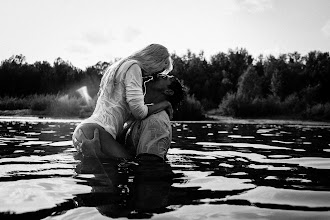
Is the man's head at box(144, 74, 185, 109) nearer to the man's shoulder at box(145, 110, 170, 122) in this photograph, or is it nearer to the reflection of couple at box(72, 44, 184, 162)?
the reflection of couple at box(72, 44, 184, 162)

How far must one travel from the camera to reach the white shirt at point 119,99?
351 centimetres

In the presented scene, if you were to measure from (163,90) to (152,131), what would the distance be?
0.60 metres

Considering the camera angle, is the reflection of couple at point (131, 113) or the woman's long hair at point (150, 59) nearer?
the reflection of couple at point (131, 113)

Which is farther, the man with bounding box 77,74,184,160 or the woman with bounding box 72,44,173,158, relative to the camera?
the man with bounding box 77,74,184,160

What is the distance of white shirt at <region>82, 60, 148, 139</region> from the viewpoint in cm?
351

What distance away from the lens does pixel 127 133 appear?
12.7ft

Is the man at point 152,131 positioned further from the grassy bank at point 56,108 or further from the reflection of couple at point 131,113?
the grassy bank at point 56,108

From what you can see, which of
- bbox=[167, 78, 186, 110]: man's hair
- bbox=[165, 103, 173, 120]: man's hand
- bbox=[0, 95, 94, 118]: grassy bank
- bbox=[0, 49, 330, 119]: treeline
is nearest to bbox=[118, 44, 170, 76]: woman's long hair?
bbox=[167, 78, 186, 110]: man's hair

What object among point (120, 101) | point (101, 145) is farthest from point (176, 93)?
point (101, 145)

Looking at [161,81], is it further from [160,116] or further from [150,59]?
[160,116]

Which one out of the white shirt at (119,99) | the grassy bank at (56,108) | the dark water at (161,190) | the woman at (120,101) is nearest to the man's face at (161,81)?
the woman at (120,101)

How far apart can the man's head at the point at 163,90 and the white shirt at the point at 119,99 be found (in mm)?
396

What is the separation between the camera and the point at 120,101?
3.65 meters

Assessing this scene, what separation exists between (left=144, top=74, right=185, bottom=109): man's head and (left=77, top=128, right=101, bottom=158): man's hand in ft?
3.09
